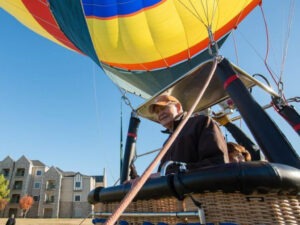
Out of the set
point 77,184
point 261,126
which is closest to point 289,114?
point 261,126

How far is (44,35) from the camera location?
7094 mm

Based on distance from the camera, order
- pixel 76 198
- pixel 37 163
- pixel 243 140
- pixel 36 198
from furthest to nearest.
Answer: pixel 37 163 < pixel 36 198 < pixel 76 198 < pixel 243 140

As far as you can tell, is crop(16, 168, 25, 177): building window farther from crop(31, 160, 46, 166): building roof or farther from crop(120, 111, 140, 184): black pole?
crop(120, 111, 140, 184): black pole

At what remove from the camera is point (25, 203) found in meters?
35.6

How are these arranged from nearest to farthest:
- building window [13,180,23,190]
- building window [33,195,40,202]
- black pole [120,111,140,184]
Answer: black pole [120,111,140,184], building window [33,195,40,202], building window [13,180,23,190]

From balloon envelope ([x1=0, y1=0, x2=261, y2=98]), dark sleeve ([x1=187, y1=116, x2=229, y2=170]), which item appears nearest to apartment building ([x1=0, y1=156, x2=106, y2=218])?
balloon envelope ([x1=0, y1=0, x2=261, y2=98])

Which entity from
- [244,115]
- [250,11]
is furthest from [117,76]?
[244,115]

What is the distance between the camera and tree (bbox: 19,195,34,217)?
35.6 m

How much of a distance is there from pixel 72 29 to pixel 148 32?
1.56m

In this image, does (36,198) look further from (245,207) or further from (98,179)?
(245,207)

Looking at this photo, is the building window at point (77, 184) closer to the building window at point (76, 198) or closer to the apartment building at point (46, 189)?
the apartment building at point (46, 189)

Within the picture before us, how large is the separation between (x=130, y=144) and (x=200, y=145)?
208cm

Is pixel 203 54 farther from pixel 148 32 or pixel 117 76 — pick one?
pixel 117 76

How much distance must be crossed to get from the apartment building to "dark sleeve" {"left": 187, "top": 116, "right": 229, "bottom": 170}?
1534 inches
